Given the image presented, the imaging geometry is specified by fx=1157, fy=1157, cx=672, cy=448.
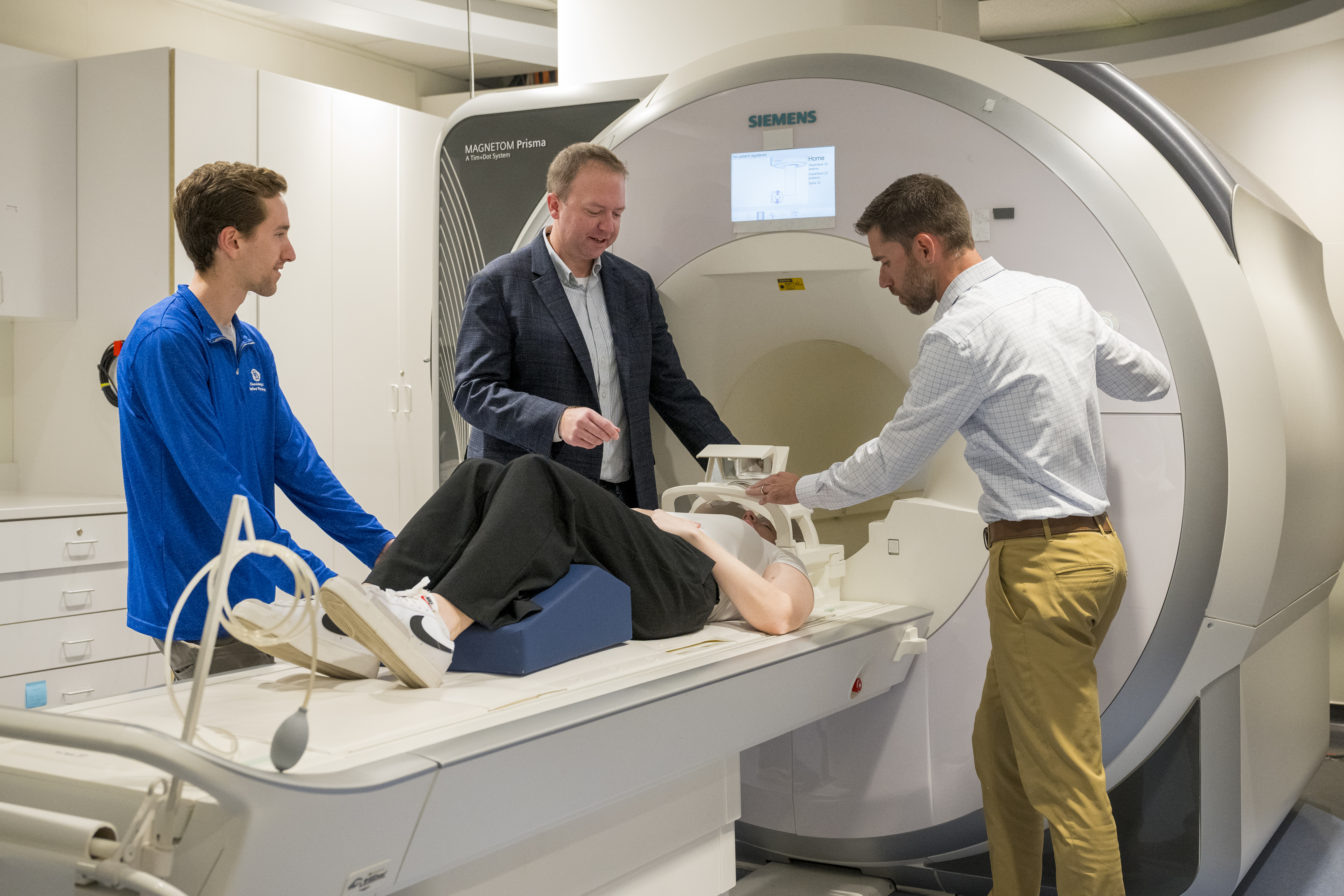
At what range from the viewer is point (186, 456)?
1884 mm

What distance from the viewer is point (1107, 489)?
7.95ft

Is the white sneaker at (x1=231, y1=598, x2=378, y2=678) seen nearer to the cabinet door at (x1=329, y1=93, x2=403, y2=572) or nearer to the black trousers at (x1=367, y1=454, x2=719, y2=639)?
the black trousers at (x1=367, y1=454, x2=719, y2=639)

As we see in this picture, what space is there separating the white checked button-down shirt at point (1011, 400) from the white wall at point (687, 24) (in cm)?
111

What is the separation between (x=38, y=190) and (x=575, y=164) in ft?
8.18

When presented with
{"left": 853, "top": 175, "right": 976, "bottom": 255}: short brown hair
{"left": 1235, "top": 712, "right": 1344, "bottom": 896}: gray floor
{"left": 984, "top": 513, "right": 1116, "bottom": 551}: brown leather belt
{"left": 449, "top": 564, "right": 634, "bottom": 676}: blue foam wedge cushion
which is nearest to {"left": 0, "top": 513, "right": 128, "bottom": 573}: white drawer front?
{"left": 449, "top": 564, "right": 634, "bottom": 676}: blue foam wedge cushion

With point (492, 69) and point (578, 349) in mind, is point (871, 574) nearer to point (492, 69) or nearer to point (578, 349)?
point (578, 349)

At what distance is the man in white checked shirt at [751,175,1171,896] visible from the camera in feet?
6.71

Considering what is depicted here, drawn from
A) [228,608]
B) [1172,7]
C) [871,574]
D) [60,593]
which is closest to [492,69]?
[1172,7]

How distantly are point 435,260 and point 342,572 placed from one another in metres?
1.96

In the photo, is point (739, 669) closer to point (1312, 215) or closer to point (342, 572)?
point (342, 572)

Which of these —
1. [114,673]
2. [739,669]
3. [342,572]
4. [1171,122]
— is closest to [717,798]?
[739,669]

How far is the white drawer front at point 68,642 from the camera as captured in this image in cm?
359

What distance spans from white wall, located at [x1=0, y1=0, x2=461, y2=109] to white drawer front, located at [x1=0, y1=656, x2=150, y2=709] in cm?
230

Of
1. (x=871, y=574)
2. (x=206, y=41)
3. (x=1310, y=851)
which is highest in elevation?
(x=206, y=41)
